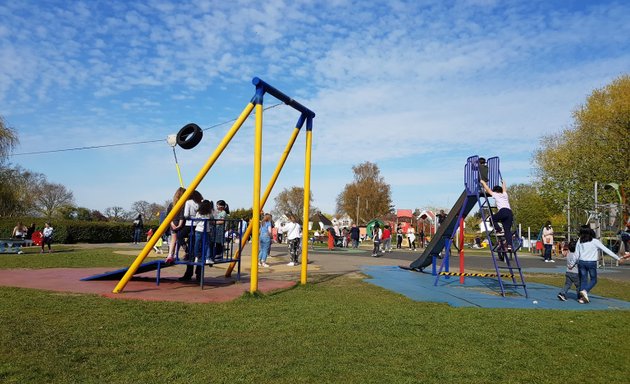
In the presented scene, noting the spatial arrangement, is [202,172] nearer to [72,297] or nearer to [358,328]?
[72,297]

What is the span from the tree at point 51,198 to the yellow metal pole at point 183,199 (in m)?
81.4

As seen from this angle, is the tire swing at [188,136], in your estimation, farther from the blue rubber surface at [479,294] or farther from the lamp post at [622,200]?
the lamp post at [622,200]

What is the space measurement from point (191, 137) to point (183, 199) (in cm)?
249

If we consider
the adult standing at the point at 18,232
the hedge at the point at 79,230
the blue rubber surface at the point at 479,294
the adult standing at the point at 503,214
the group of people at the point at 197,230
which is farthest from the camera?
the hedge at the point at 79,230

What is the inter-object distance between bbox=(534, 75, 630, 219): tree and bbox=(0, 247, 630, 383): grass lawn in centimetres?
3564

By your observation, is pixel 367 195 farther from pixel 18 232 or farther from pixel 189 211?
pixel 189 211

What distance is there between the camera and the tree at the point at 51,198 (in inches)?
3226

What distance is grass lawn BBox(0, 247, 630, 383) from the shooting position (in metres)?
4.62

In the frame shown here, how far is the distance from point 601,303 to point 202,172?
28.4 ft

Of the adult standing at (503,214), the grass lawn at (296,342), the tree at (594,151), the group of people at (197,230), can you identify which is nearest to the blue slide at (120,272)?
the group of people at (197,230)

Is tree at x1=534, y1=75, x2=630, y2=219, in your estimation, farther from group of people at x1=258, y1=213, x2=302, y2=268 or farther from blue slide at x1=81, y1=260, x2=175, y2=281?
blue slide at x1=81, y1=260, x2=175, y2=281

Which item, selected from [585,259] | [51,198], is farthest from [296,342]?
[51,198]

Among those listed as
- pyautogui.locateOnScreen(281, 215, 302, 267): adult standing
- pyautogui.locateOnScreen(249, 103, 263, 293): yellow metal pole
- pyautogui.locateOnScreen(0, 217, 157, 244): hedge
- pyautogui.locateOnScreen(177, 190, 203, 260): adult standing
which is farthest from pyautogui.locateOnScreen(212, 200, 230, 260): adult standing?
pyautogui.locateOnScreen(0, 217, 157, 244): hedge

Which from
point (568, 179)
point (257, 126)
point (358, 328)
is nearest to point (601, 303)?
point (358, 328)
